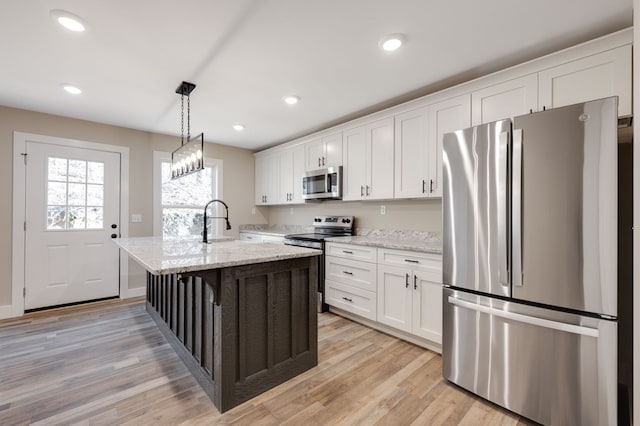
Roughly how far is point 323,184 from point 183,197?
92.6 inches

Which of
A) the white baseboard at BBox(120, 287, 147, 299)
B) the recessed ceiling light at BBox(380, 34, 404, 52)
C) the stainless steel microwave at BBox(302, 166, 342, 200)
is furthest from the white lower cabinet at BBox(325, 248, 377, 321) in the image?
the white baseboard at BBox(120, 287, 147, 299)

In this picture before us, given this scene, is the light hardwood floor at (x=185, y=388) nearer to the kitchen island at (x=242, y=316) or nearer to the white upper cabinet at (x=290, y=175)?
the kitchen island at (x=242, y=316)

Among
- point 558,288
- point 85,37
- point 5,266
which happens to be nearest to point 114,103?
point 85,37

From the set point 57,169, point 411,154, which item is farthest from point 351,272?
point 57,169

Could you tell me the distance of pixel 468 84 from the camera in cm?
248

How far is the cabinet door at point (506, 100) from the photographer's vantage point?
2148 mm

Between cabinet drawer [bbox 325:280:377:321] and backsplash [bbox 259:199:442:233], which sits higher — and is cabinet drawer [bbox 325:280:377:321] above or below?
below

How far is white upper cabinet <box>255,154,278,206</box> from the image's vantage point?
484cm

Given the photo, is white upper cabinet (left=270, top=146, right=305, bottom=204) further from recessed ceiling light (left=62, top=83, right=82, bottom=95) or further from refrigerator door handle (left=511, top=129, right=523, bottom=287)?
refrigerator door handle (left=511, top=129, right=523, bottom=287)

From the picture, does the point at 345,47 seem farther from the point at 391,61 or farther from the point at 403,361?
the point at 403,361

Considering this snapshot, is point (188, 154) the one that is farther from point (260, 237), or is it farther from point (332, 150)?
point (260, 237)

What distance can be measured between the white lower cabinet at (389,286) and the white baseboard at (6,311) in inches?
143

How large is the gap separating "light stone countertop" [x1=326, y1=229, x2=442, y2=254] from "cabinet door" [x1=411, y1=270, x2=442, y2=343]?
225 millimetres

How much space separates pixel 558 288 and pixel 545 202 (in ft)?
1.54
